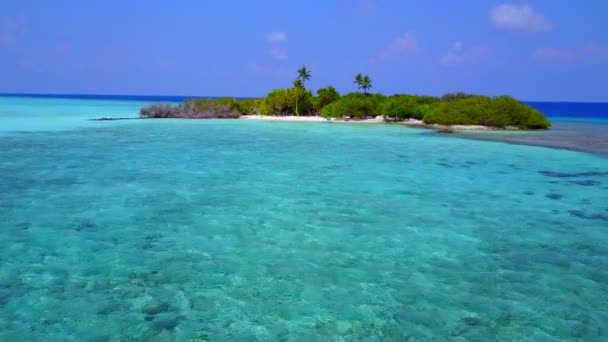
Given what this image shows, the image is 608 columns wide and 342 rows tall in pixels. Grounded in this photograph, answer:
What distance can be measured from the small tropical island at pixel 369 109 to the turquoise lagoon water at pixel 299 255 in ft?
99.6

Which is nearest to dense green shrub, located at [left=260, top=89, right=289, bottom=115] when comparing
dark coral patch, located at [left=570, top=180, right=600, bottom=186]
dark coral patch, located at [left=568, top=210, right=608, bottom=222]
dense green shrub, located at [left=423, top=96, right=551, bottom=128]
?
dense green shrub, located at [left=423, top=96, right=551, bottom=128]

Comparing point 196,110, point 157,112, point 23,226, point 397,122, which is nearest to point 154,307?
point 23,226

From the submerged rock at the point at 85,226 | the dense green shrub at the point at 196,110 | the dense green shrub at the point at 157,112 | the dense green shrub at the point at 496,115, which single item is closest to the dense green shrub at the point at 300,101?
the dense green shrub at the point at 196,110

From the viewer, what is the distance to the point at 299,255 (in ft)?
28.8

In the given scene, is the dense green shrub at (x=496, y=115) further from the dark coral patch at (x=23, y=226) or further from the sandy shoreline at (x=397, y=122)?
the dark coral patch at (x=23, y=226)

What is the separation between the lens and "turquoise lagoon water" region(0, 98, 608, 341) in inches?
240

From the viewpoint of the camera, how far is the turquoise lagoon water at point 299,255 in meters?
6.09

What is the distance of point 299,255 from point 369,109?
171 ft

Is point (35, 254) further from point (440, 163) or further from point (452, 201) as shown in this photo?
point (440, 163)

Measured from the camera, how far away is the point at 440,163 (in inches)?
857

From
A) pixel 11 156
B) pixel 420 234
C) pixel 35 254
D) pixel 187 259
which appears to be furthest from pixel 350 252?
pixel 11 156

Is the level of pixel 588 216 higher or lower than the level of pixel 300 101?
lower

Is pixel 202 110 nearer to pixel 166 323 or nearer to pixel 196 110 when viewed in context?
pixel 196 110

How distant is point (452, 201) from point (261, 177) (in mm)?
6826
